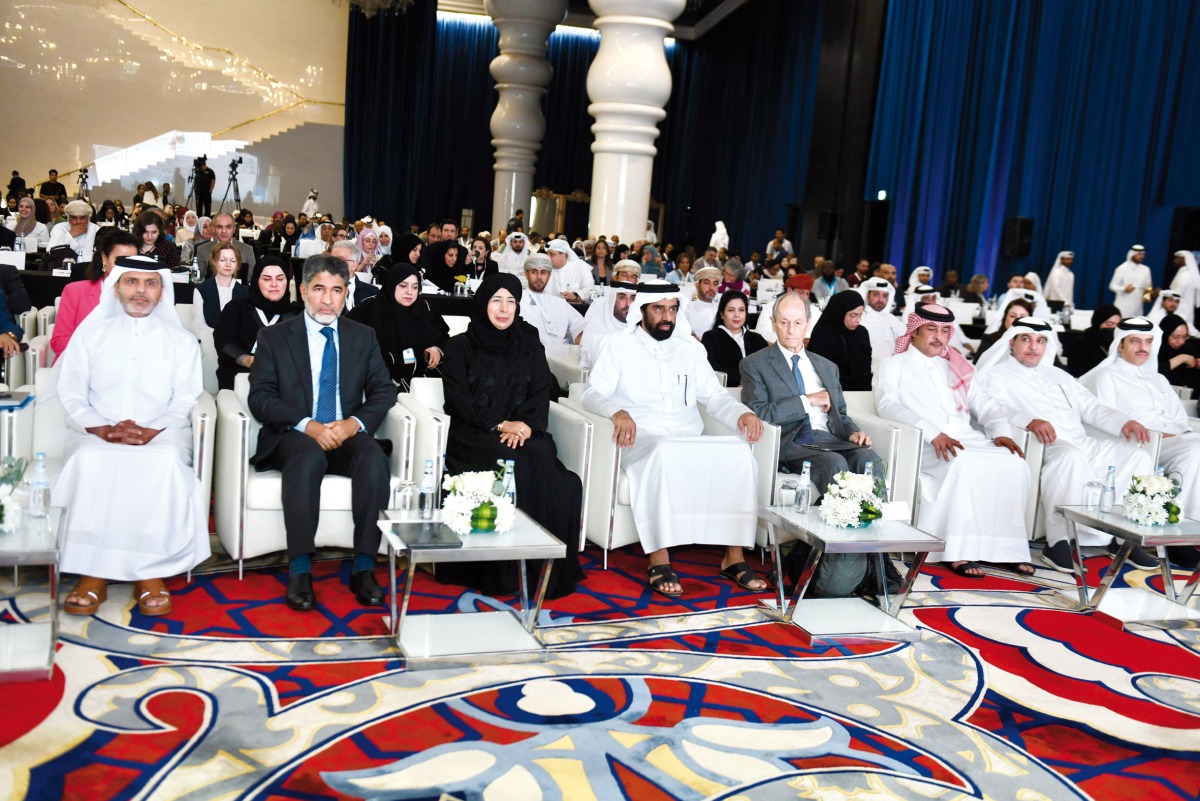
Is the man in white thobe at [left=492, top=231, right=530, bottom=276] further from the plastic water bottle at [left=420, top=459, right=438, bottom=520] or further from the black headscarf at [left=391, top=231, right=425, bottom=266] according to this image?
the plastic water bottle at [left=420, top=459, right=438, bottom=520]

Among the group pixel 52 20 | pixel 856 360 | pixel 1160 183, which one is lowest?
pixel 856 360

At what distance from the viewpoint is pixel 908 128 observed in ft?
52.1

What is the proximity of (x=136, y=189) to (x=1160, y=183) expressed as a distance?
16.7m

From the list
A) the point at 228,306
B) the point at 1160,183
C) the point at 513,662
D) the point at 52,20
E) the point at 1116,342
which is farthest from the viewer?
the point at 52,20

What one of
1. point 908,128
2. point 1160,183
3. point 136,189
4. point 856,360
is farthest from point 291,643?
point 136,189

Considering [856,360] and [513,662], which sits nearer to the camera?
[513,662]

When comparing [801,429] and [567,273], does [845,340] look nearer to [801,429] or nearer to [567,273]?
[801,429]

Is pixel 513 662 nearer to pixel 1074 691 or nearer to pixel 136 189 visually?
pixel 1074 691

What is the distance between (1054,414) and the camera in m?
5.73

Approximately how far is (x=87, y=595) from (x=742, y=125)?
64.8ft

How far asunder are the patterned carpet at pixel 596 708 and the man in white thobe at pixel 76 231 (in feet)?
18.1

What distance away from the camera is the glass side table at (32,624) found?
2.98 metres

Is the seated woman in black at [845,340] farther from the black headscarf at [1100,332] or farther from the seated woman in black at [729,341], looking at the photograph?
the black headscarf at [1100,332]

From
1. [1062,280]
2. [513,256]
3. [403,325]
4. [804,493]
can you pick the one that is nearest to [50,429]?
[403,325]
